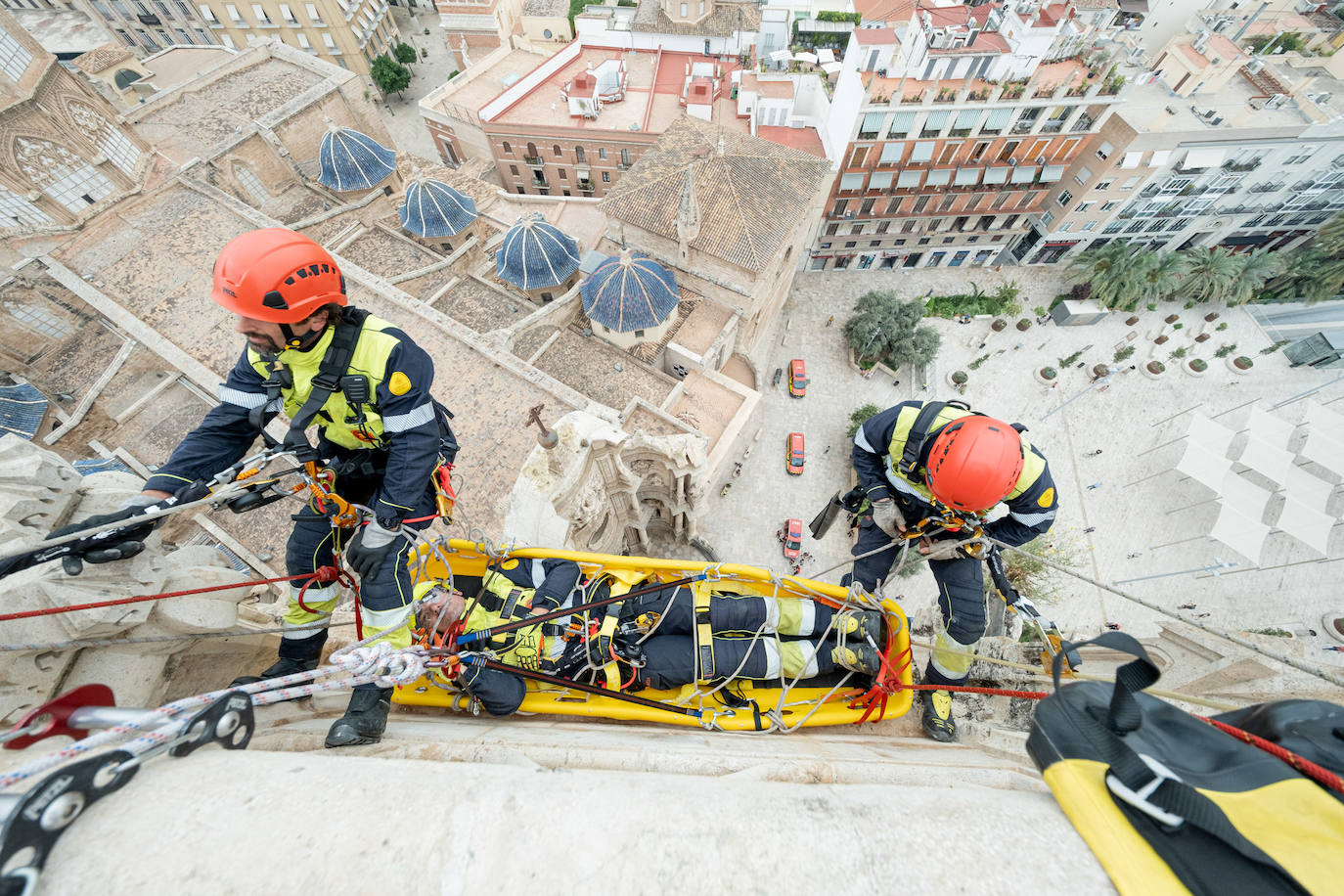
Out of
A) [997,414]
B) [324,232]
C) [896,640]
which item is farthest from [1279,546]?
[324,232]

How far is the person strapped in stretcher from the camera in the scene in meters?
4.99

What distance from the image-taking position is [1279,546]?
62.0ft

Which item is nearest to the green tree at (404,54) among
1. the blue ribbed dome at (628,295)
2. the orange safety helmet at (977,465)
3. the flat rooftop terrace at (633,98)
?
the flat rooftop terrace at (633,98)

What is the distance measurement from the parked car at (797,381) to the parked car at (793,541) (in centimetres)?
608

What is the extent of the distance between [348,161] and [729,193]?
11688 millimetres

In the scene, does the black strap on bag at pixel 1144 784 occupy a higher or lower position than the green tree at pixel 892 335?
lower

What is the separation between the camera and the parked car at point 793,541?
17.1m

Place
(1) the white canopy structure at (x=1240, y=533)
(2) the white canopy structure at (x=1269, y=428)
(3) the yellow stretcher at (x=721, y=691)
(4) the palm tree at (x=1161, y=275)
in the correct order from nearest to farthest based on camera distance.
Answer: (3) the yellow stretcher at (x=721, y=691) → (1) the white canopy structure at (x=1240, y=533) → (2) the white canopy structure at (x=1269, y=428) → (4) the palm tree at (x=1161, y=275)

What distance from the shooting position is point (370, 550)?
169 inches

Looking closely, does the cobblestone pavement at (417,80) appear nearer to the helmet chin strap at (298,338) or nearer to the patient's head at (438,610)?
the helmet chin strap at (298,338)

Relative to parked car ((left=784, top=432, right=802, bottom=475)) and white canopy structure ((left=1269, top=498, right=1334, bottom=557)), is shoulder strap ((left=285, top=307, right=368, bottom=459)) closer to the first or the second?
parked car ((left=784, top=432, right=802, bottom=475))

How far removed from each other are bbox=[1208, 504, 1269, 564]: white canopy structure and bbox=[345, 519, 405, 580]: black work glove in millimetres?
23338

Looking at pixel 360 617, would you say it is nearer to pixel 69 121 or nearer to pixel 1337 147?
pixel 69 121

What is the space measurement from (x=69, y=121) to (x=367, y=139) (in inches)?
271
